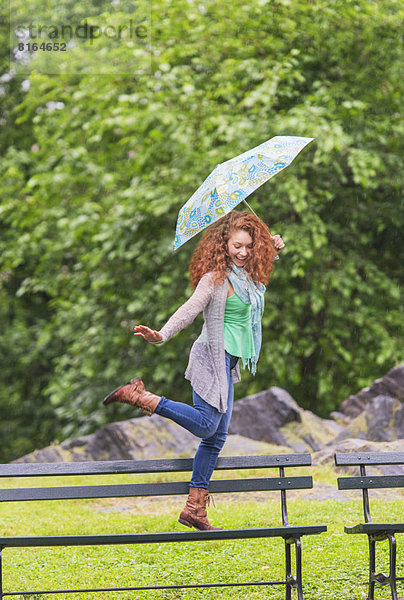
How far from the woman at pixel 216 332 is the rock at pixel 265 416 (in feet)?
17.5

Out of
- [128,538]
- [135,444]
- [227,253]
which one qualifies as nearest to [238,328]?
[227,253]

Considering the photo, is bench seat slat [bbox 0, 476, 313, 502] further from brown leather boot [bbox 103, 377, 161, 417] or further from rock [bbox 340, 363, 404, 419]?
rock [bbox 340, 363, 404, 419]

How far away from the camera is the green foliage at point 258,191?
10.4 metres

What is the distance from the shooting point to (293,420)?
9641 millimetres

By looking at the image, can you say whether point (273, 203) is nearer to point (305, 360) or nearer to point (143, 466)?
point (305, 360)

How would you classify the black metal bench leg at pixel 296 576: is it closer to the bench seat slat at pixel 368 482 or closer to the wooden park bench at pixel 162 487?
the wooden park bench at pixel 162 487

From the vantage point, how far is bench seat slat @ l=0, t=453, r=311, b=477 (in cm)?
409

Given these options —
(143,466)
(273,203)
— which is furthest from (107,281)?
(143,466)

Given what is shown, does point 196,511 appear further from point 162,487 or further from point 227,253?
point 227,253

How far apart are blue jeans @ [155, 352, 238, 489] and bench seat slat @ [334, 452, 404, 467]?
0.60m

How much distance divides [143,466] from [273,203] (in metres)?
6.93

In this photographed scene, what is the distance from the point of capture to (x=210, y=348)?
4129 millimetres

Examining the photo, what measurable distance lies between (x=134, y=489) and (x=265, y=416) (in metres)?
5.54

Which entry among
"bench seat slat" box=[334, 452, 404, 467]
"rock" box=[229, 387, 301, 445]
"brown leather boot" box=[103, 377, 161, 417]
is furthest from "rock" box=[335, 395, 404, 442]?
"brown leather boot" box=[103, 377, 161, 417]
